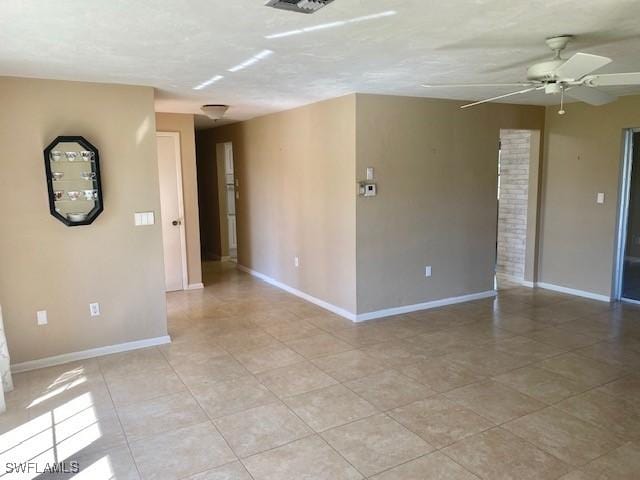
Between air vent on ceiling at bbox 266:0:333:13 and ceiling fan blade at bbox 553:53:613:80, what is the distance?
127 cm

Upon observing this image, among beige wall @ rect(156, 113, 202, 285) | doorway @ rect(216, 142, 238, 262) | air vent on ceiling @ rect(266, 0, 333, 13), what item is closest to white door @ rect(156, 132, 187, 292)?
beige wall @ rect(156, 113, 202, 285)

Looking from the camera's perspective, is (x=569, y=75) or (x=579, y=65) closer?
(x=579, y=65)

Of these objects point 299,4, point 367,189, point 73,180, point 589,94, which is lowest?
point 367,189

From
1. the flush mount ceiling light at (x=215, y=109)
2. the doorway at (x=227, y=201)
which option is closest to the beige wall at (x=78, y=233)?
the flush mount ceiling light at (x=215, y=109)

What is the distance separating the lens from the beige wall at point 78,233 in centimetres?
371

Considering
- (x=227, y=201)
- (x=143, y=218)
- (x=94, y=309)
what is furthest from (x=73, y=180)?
(x=227, y=201)

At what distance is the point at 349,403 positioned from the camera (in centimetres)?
323

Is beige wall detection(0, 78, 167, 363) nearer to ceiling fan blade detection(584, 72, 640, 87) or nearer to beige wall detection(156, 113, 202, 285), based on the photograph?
beige wall detection(156, 113, 202, 285)

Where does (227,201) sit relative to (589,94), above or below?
below

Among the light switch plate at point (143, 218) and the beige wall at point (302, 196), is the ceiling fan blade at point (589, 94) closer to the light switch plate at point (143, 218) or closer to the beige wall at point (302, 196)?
the beige wall at point (302, 196)

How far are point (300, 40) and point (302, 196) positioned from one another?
3.07m

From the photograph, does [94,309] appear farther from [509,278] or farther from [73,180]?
[509,278]

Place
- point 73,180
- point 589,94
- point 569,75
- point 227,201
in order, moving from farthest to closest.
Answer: point 227,201, point 73,180, point 589,94, point 569,75

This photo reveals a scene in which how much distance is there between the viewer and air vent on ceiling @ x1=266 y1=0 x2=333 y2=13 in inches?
82.8
